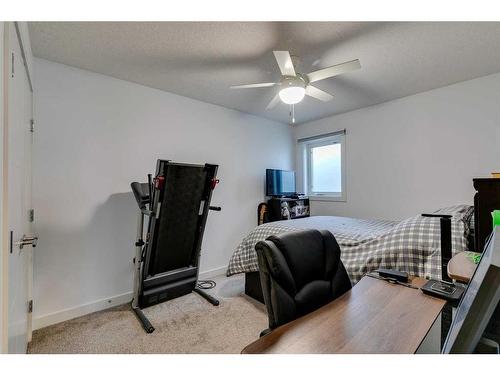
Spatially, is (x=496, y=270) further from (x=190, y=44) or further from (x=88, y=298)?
(x=88, y=298)

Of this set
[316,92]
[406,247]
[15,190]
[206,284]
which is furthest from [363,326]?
[206,284]

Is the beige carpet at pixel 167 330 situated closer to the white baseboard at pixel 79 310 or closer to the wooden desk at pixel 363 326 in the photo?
the white baseboard at pixel 79 310

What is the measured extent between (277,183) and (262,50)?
2277 mm

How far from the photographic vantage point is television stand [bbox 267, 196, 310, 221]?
3.82 m

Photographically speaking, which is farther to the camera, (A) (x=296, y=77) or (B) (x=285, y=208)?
(B) (x=285, y=208)

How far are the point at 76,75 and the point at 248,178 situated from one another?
2.47 meters

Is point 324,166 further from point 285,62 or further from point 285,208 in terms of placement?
point 285,62

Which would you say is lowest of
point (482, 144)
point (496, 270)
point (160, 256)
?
point (160, 256)

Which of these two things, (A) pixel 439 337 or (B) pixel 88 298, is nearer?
(A) pixel 439 337

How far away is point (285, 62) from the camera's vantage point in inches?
75.0

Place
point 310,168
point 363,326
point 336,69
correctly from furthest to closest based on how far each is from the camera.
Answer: point 310,168 < point 336,69 < point 363,326

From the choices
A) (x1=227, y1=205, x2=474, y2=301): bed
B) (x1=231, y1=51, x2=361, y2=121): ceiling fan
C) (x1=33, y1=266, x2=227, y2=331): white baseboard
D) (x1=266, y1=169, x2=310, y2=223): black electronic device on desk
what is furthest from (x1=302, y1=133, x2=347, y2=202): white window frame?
(x1=33, y1=266, x2=227, y2=331): white baseboard

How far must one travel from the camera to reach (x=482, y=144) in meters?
2.72
